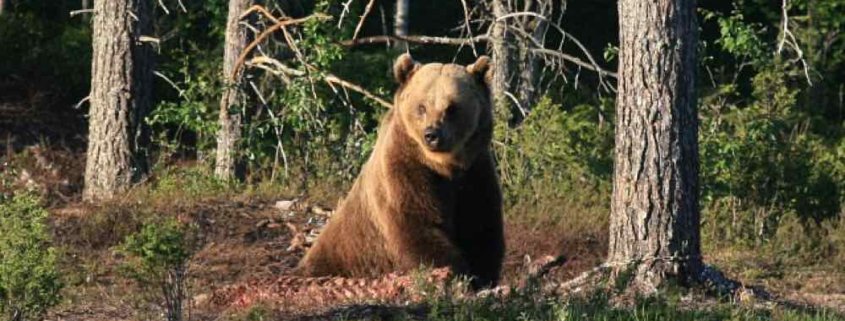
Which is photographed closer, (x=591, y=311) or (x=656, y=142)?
(x=591, y=311)

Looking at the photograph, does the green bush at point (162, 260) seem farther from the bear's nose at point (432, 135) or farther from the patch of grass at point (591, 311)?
the bear's nose at point (432, 135)

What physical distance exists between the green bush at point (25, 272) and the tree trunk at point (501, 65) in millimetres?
7313

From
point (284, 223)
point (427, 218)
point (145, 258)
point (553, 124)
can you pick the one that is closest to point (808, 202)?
point (553, 124)

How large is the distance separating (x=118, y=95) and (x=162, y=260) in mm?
7076

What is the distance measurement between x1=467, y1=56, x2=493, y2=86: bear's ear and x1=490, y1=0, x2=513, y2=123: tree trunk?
16.0 feet

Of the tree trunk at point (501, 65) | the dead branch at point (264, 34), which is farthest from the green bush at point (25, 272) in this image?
the tree trunk at point (501, 65)

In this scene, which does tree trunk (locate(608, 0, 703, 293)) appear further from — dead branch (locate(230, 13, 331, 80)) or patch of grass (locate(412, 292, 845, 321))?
dead branch (locate(230, 13, 331, 80))

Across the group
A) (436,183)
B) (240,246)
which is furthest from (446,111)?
(240,246)

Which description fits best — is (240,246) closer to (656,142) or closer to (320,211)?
(320,211)

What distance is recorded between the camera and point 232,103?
1424cm

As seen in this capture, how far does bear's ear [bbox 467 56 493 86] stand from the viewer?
29.2 ft

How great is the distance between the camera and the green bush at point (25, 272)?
6.72 m

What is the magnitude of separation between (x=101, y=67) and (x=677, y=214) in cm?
690

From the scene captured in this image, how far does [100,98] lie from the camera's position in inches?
535
